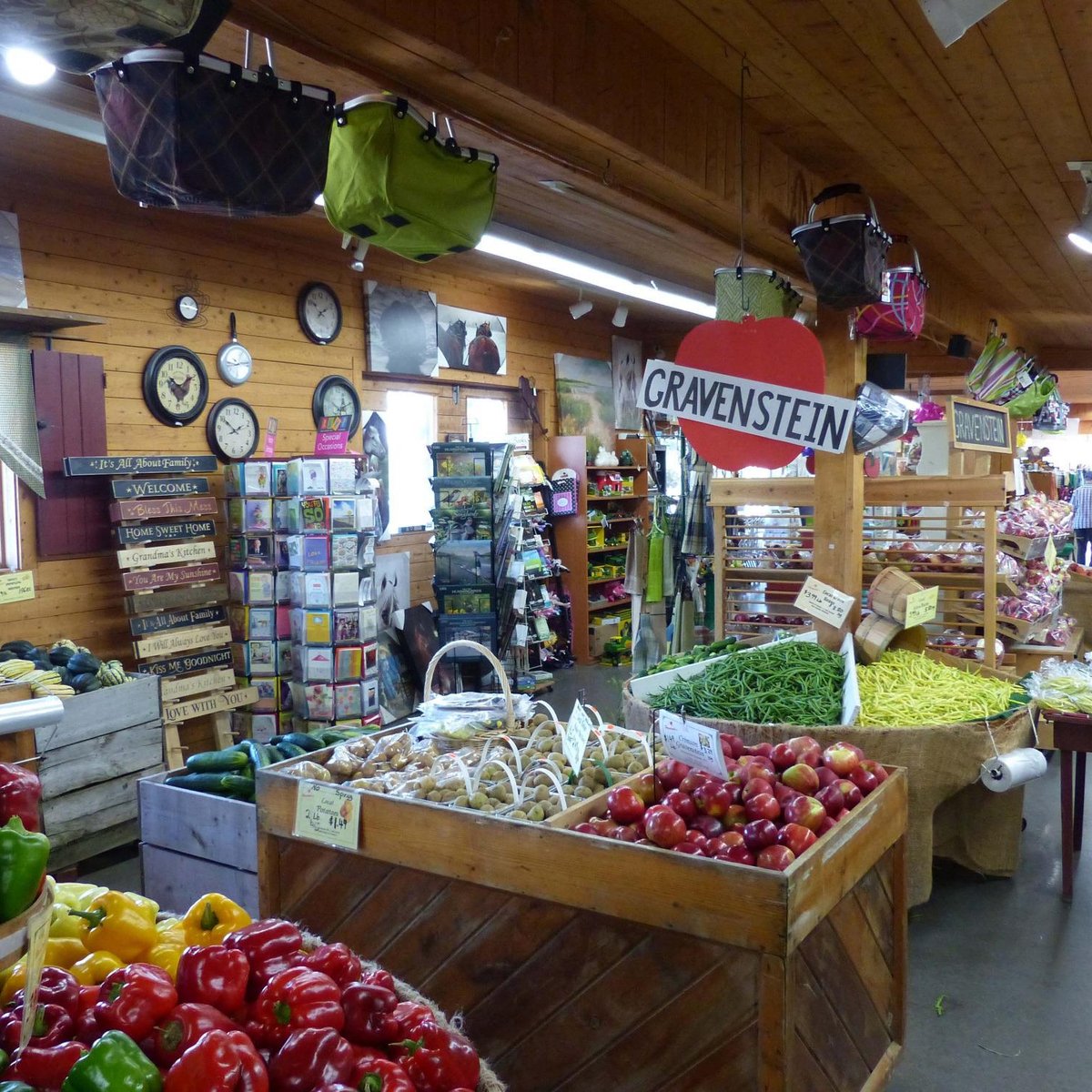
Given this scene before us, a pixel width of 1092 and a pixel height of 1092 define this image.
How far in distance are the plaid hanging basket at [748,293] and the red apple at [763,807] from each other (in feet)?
6.23

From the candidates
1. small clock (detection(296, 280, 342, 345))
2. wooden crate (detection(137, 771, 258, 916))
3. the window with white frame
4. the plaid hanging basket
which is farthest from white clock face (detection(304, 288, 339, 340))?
wooden crate (detection(137, 771, 258, 916))

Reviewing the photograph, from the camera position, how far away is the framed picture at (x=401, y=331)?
7250 mm

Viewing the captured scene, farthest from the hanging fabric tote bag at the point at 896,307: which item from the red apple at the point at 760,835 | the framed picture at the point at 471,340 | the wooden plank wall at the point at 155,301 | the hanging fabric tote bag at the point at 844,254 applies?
the framed picture at the point at 471,340

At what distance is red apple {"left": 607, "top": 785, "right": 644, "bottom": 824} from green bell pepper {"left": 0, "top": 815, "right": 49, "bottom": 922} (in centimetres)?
140

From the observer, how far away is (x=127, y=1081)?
120 cm

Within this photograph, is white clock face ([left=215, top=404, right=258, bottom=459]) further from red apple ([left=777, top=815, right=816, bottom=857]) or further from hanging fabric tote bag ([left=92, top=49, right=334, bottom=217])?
red apple ([left=777, top=815, right=816, bottom=857])

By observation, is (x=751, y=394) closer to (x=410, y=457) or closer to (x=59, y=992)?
(x=59, y=992)

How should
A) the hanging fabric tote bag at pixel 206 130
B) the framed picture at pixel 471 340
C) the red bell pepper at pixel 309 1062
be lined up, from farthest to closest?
the framed picture at pixel 471 340 → the hanging fabric tote bag at pixel 206 130 → the red bell pepper at pixel 309 1062

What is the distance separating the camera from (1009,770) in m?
3.53

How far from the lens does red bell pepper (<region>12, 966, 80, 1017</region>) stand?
1.43 m

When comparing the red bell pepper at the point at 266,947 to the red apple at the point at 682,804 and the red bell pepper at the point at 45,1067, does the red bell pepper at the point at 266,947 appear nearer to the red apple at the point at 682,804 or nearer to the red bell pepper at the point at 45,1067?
the red bell pepper at the point at 45,1067

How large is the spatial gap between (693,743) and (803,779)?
28 cm

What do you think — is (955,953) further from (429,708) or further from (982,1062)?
(429,708)

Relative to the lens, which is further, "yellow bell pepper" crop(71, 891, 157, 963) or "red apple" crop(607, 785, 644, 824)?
"red apple" crop(607, 785, 644, 824)
